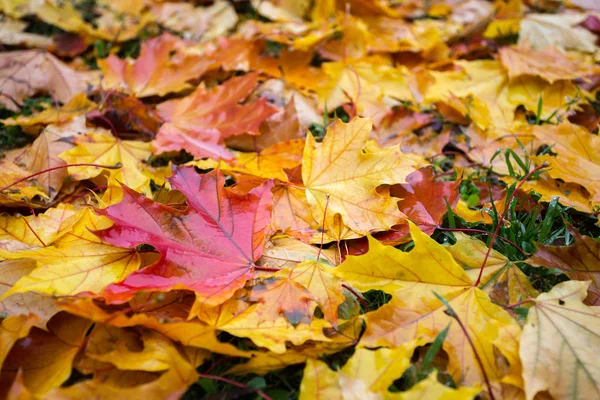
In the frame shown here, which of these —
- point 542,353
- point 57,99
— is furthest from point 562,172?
point 57,99

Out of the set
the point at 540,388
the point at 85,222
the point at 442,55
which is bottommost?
the point at 540,388

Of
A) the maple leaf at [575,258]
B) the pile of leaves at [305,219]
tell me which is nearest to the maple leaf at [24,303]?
the pile of leaves at [305,219]

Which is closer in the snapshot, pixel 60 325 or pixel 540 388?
pixel 540 388

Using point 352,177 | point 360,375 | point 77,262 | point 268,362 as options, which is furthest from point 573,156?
point 77,262

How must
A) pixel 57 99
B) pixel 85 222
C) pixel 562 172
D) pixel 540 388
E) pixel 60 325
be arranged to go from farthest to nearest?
pixel 57 99 < pixel 562 172 < pixel 85 222 < pixel 60 325 < pixel 540 388

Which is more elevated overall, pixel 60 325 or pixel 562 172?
pixel 562 172

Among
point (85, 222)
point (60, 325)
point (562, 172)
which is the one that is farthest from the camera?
point (562, 172)

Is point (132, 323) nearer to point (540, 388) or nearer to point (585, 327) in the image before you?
point (540, 388)
